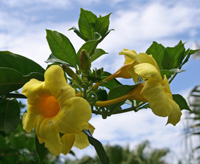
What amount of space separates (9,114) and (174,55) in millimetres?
641

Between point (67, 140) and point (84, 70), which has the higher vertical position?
point (84, 70)

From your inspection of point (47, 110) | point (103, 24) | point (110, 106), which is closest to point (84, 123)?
point (47, 110)

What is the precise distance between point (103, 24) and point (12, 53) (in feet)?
1.18

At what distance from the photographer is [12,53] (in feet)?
2.53

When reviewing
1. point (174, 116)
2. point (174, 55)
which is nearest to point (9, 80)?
point (174, 116)

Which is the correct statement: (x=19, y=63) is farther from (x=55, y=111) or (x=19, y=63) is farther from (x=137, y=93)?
(x=137, y=93)

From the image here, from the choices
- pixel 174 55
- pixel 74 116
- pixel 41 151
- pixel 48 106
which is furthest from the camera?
pixel 174 55

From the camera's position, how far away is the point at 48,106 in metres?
0.70

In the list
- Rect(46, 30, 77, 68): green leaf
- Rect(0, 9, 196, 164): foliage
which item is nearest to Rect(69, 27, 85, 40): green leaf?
Rect(0, 9, 196, 164): foliage

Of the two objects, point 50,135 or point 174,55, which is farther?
point 174,55

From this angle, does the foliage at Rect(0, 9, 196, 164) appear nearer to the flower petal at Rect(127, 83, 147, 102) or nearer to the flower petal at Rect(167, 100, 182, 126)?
the flower petal at Rect(127, 83, 147, 102)

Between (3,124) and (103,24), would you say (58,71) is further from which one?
(3,124)

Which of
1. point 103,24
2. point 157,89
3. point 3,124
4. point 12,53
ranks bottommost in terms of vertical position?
point 3,124

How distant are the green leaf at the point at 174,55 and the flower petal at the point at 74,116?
480 mm
